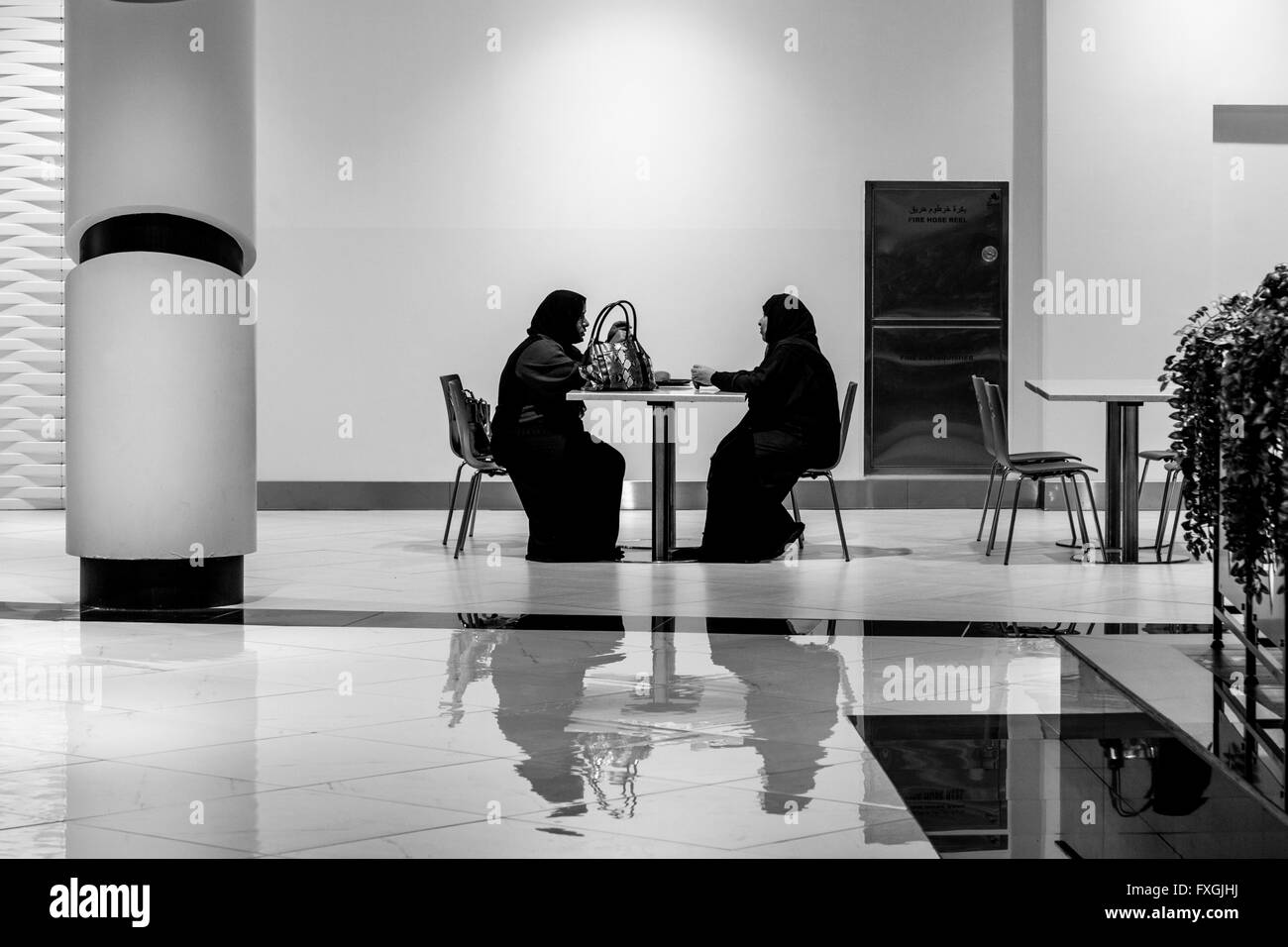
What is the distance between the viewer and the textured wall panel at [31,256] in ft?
37.7

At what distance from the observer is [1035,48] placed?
1126cm

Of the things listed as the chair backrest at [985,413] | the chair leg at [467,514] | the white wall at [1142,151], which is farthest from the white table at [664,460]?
the white wall at [1142,151]

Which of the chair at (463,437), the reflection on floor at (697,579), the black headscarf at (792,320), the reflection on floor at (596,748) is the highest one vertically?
the black headscarf at (792,320)

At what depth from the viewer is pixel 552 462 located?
8367 millimetres

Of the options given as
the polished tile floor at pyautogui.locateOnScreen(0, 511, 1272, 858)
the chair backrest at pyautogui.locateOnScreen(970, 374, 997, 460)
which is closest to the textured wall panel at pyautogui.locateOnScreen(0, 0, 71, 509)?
the polished tile floor at pyautogui.locateOnScreen(0, 511, 1272, 858)

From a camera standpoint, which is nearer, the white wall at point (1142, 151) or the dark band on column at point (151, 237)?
the dark band on column at point (151, 237)

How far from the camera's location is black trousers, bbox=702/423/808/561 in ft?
27.3

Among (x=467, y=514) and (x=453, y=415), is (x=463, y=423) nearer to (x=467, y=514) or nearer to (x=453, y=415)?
(x=453, y=415)

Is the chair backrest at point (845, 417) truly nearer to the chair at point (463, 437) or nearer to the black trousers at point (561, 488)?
the black trousers at point (561, 488)

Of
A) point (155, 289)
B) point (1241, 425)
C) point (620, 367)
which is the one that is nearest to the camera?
point (1241, 425)

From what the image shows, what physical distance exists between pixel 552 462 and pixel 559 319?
0.78 metres

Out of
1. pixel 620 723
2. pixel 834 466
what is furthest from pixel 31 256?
pixel 620 723

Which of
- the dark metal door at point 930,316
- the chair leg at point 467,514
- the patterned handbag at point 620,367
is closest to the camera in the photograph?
the patterned handbag at point 620,367
